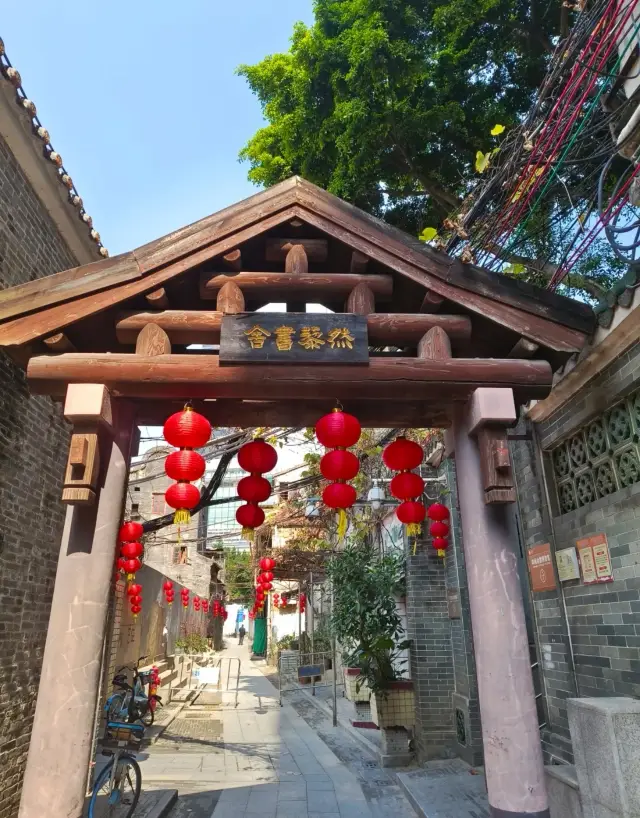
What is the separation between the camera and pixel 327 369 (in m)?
3.83

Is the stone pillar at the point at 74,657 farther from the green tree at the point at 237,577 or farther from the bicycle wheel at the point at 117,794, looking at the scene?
the green tree at the point at 237,577

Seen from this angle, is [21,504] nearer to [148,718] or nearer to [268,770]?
[268,770]

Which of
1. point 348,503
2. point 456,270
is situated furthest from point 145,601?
point 456,270

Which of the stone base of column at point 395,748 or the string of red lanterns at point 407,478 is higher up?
the string of red lanterns at point 407,478

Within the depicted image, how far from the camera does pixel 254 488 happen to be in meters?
4.47

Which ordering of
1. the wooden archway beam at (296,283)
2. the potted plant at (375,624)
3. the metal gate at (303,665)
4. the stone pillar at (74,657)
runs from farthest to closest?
the metal gate at (303,665)
the potted plant at (375,624)
the wooden archway beam at (296,283)
the stone pillar at (74,657)

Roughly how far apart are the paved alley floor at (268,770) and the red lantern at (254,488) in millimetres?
4855

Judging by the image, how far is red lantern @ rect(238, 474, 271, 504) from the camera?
4469 millimetres

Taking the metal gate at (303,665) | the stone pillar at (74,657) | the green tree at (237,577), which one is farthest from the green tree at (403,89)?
the green tree at (237,577)

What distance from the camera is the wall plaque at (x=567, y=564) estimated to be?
202 inches

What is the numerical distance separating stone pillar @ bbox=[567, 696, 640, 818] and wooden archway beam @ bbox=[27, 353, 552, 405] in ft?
7.30

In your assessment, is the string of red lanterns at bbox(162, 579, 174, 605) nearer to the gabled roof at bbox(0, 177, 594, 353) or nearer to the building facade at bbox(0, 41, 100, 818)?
the building facade at bbox(0, 41, 100, 818)

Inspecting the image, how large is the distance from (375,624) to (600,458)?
592 centimetres

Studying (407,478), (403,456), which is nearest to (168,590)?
(407,478)
